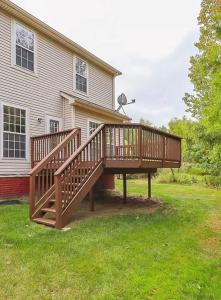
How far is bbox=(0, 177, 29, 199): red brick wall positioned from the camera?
10.5 m

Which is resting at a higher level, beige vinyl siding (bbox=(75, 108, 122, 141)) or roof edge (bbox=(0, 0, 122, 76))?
roof edge (bbox=(0, 0, 122, 76))

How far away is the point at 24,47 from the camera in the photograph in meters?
11.6

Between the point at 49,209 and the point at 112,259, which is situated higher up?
the point at 49,209

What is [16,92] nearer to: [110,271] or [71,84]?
[71,84]

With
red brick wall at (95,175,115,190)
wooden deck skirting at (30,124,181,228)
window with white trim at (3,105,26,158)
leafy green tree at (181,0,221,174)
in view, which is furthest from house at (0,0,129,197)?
leafy green tree at (181,0,221,174)

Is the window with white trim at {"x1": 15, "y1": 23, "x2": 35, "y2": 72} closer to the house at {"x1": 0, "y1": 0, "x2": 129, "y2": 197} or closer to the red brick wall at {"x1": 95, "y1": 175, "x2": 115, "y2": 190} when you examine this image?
the house at {"x1": 0, "y1": 0, "x2": 129, "y2": 197}

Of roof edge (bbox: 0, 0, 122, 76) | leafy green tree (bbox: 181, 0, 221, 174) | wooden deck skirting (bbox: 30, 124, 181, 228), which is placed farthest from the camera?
roof edge (bbox: 0, 0, 122, 76)

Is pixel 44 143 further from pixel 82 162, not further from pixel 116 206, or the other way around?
pixel 116 206

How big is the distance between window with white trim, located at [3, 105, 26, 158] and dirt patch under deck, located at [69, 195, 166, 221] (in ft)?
9.54

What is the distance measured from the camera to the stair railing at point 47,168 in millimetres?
7664

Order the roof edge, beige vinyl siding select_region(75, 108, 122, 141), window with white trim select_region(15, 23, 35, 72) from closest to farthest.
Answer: the roof edge
window with white trim select_region(15, 23, 35, 72)
beige vinyl siding select_region(75, 108, 122, 141)

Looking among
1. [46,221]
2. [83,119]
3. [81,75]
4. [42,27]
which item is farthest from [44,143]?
[81,75]

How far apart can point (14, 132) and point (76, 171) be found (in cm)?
411

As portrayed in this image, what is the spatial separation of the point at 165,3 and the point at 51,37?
9.06 meters
